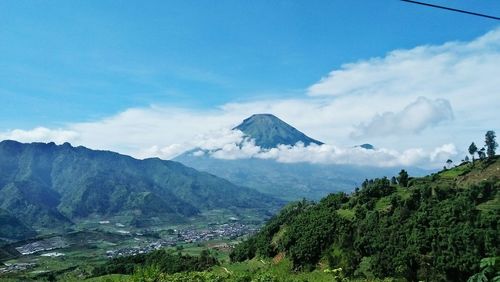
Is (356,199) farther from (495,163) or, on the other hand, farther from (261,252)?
(495,163)

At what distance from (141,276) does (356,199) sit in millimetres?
60931

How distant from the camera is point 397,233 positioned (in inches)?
2127

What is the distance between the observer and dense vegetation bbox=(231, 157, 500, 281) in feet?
157

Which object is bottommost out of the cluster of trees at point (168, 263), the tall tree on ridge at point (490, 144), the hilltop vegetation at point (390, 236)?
the cluster of trees at point (168, 263)

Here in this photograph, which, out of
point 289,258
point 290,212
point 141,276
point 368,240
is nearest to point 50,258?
point 290,212

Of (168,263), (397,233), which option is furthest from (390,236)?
(168,263)

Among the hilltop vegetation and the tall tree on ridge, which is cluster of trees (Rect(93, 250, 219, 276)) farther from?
the tall tree on ridge

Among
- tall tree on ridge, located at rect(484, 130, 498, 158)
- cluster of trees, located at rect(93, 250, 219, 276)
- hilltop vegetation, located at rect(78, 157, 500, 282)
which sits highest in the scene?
tall tree on ridge, located at rect(484, 130, 498, 158)

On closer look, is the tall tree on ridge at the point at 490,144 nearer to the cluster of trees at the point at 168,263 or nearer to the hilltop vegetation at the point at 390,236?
the hilltop vegetation at the point at 390,236

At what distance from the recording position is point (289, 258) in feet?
206

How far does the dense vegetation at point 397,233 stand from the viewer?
48000 millimetres

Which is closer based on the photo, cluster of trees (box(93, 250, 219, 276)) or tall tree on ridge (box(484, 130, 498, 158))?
cluster of trees (box(93, 250, 219, 276))

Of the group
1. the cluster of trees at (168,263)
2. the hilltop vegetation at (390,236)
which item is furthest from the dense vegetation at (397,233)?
the cluster of trees at (168,263)

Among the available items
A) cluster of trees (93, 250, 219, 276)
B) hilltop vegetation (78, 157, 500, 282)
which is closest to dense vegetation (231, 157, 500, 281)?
hilltop vegetation (78, 157, 500, 282)
